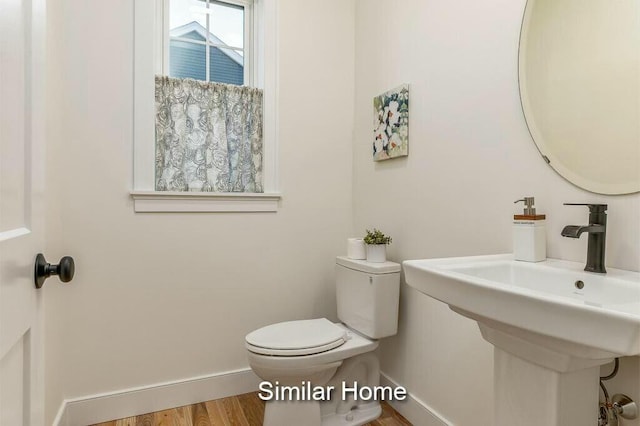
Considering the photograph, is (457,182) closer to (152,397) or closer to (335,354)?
(335,354)

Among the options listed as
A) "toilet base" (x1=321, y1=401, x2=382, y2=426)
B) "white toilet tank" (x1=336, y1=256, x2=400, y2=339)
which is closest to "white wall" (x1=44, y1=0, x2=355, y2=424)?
"white toilet tank" (x1=336, y1=256, x2=400, y2=339)

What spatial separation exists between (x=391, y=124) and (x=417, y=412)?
140cm

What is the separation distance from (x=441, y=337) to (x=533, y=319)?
1.00 metres

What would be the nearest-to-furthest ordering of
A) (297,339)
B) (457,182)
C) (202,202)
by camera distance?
(457,182) → (297,339) → (202,202)

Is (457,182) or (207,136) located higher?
(207,136)

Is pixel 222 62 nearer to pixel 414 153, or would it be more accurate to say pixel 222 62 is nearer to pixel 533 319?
pixel 414 153

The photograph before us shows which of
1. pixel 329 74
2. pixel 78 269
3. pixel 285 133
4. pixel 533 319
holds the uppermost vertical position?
pixel 329 74

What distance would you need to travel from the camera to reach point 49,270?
0.73m

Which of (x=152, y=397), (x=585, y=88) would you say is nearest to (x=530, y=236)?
(x=585, y=88)

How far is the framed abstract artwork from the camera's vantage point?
71.0 inches

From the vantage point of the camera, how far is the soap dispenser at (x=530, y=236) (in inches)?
44.3

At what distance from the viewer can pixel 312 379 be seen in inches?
63.1

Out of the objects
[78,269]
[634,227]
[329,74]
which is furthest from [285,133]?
[634,227]

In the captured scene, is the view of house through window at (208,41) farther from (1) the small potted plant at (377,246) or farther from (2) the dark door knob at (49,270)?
(2) the dark door knob at (49,270)
